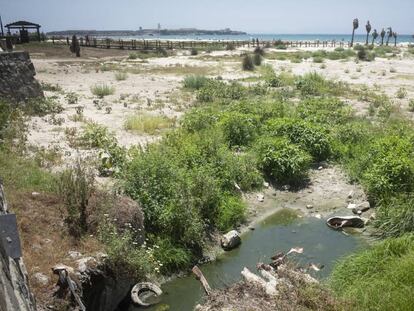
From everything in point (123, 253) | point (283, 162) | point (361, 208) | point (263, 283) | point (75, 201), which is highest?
point (75, 201)

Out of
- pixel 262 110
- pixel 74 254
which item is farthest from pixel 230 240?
pixel 262 110

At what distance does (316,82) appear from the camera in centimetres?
2469

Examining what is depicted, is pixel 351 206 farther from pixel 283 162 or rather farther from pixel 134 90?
pixel 134 90

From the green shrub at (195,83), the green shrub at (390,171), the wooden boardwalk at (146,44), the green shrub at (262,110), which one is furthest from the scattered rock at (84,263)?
the wooden boardwalk at (146,44)

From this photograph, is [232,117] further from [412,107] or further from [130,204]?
[412,107]

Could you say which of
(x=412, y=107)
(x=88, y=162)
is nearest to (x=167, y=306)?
(x=88, y=162)

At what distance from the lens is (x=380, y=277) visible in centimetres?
653

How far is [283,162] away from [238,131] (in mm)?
2382

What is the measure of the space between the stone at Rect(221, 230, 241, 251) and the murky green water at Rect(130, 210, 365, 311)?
0.13m

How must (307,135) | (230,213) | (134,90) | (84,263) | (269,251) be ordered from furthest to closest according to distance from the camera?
(134,90) < (307,135) < (230,213) < (269,251) < (84,263)

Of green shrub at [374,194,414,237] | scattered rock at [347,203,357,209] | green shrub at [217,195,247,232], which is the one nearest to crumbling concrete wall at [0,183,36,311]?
green shrub at [217,195,247,232]

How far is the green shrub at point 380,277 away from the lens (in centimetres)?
555

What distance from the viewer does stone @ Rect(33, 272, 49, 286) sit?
5.57 m

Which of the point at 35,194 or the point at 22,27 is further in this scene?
the point at 22,27
